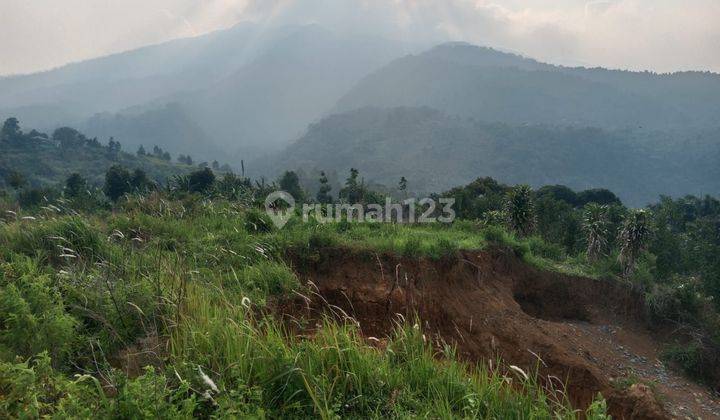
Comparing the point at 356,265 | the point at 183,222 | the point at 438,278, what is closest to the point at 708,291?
the point at 438,278

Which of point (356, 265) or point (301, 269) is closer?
point (301, 269)

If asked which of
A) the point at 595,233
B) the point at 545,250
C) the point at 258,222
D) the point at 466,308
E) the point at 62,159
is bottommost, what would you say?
the point at 595,233

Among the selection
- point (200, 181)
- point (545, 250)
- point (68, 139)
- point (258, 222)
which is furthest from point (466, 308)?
point (68, 139)

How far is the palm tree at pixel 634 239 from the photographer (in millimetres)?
24125

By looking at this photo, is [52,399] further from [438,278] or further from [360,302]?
[438,278]

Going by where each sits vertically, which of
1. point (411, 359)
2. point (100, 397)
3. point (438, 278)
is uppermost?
point (100, 397)

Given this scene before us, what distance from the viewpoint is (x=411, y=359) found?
3543mm

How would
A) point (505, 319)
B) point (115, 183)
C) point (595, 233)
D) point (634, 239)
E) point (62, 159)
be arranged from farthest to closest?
point (62, 159) < point (115, 183) < point (595, 233) < point (634, 239) < point (505, 319)

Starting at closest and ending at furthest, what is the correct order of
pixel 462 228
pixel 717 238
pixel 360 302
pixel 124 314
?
pixel 124 314, pixel 360 302, pixel 462 228, pixel 717 238

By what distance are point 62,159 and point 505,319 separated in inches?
3980

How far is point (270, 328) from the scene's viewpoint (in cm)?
372

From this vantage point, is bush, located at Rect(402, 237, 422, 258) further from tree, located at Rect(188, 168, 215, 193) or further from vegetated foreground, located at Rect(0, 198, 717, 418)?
tree, located at Rect(188, 168, 215, 193)

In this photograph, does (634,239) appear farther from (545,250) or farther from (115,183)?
(115,183)

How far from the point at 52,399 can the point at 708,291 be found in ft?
96.5
